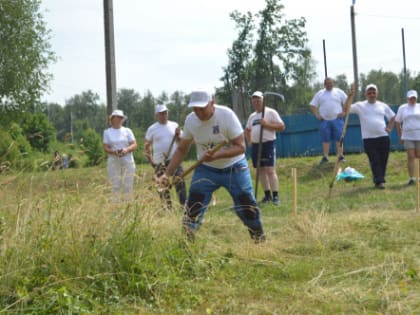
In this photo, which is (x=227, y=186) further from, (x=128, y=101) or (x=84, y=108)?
(x=84, y=108)

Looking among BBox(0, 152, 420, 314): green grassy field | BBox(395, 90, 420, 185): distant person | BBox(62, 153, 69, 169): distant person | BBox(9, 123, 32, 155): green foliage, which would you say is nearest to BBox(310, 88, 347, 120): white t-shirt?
BBox(395, 90, 420, 185): distant person

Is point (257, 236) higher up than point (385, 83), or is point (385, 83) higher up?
point (385, 83)

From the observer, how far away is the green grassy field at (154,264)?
13.9 ft

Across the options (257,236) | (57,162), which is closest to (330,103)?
(257,236)

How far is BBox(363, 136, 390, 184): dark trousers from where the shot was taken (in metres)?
10.5

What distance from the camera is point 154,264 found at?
4770 millimetres

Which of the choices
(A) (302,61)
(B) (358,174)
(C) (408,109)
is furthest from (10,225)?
(A) (302,61)

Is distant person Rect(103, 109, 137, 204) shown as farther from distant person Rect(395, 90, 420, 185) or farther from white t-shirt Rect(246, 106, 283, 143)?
distant person Rect(395, 90, 420, 185)

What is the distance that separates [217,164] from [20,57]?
20939 millimetres

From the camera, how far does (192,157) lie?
2117 centimetres

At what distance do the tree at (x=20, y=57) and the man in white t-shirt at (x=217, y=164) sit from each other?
2041cm

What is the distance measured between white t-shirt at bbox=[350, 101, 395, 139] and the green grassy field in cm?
457

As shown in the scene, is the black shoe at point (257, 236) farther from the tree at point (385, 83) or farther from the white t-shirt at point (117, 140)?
the tree at point (385, 83)

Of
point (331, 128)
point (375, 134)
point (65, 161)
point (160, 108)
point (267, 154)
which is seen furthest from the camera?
point (331, 128)
